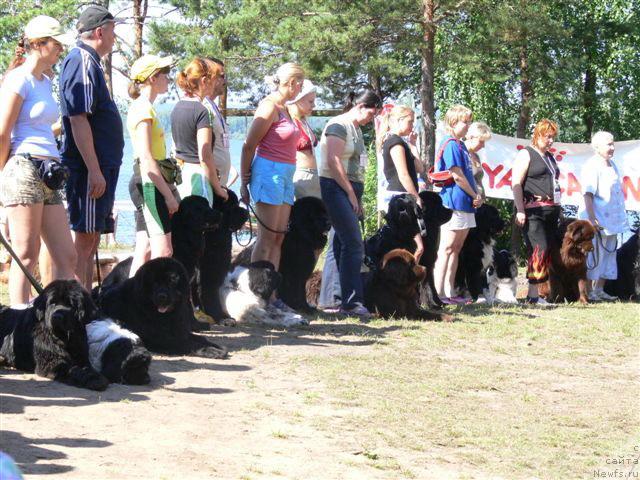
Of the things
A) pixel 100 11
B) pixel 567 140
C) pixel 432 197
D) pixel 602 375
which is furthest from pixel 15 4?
pixel 602 375

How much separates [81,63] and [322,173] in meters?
2.99

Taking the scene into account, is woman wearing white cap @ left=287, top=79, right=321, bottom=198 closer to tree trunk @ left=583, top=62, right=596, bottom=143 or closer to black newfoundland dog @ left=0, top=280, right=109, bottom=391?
black newfoundland dog @ left=0, top=280, right=109, bottom=391

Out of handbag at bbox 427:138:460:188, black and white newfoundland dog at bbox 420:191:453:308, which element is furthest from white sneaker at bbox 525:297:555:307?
handbag at bbox 427:138:460:188

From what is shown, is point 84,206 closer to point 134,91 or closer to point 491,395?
point 134,91

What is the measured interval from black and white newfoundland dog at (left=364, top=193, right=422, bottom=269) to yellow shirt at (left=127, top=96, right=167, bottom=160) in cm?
299

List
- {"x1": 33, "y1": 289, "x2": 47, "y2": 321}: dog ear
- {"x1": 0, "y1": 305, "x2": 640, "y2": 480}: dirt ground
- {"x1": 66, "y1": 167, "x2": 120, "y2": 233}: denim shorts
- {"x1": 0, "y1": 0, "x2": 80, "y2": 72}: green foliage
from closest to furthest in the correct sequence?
{"x1": 0, "y1": 305, "x2": 640, "y2": 480}: dirt ground < {"x1": 33, "y1": 289, "x2": 47, "y2": 321}: dog ear < {"x1": 66, "y1": 167, "x2": 120, "y2": 233}: denim shorts < {"x1": 0, "y1": 0, "x2": 80, "y2": 72}: green foliage

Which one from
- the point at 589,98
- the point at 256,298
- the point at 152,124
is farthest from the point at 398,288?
the point at 589,98

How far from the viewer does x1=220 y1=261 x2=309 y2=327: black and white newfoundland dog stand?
7.97 meters

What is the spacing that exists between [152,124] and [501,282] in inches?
201

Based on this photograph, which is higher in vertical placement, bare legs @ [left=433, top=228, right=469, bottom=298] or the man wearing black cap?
the man wearing black cap

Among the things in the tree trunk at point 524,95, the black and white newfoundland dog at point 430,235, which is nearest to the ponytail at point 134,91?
the black and white newfoundland dog at point 430,235

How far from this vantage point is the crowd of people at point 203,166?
18.9 ft

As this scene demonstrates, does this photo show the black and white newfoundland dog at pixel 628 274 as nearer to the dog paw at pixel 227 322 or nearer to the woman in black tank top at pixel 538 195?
the woman in black tank top at pixel 538 195

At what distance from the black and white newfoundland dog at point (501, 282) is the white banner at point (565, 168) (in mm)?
4058
